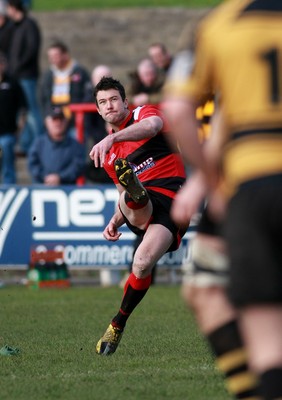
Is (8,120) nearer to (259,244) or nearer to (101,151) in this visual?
(101,151)

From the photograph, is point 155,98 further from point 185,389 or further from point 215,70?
point 215,70

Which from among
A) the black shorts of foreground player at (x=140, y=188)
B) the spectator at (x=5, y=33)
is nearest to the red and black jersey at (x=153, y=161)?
the black shorts of foreground player at (x=140, y=188)

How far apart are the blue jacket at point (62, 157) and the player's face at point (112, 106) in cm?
714

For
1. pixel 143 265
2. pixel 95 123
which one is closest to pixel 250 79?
pixel 143 265

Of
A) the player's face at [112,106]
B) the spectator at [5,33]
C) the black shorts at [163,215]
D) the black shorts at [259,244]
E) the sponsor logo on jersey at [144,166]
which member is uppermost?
the spectator at [5,33]

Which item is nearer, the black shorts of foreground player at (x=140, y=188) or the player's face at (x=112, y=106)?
the black shorts of foreground player at (x=140, y=188)

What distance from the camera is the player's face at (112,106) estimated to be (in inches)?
370

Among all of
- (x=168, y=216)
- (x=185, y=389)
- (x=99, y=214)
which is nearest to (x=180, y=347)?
(x=168, y=216)

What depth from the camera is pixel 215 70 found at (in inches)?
176

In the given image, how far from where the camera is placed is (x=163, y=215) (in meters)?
9.41

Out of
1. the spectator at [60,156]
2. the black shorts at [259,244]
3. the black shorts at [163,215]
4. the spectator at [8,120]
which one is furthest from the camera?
the spectator at [8,120]

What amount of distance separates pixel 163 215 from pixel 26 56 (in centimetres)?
990

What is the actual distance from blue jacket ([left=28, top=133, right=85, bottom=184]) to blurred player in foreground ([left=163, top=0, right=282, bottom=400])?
12.2m

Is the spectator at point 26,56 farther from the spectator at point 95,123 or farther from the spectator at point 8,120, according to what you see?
the spectator at point 95,123
